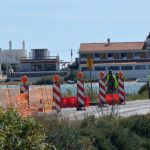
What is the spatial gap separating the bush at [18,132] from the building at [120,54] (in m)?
100

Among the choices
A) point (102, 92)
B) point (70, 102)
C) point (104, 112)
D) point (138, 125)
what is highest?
point (102, 92)

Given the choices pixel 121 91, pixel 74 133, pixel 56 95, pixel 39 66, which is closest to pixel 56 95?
pixel 56 95

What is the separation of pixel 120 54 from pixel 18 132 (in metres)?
111

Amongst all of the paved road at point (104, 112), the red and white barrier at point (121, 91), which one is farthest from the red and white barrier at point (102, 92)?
the paved road at point (104, 112)

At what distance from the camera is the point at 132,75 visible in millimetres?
108188

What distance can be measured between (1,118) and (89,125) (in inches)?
283

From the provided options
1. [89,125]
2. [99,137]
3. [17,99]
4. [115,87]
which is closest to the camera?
[99,137]

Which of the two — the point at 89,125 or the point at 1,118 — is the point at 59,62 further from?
the point at 1,118

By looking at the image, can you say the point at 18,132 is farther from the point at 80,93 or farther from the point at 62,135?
the point at 80,93

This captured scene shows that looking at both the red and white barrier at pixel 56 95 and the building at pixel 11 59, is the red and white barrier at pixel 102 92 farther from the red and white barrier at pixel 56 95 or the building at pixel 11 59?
the building at pixel 11 59

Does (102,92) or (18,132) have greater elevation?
(18,132)

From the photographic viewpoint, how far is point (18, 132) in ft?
37.9

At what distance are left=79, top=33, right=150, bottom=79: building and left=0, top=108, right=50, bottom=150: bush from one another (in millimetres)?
100441

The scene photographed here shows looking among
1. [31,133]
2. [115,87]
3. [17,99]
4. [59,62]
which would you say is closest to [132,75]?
[59,62]
